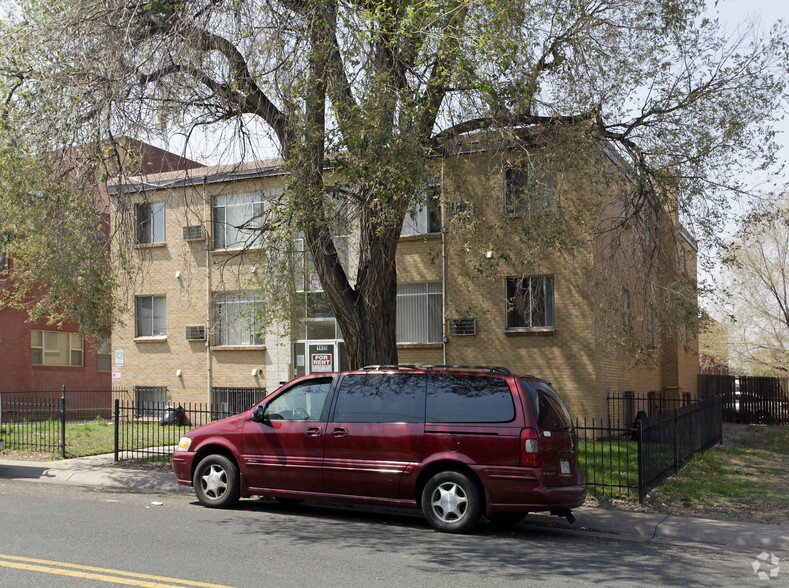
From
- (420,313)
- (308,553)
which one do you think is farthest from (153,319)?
(308,553)

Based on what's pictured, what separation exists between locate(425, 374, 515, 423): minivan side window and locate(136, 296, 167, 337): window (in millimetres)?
16441

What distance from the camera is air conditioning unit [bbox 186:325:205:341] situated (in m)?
23.0

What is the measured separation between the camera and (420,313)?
66.9 ft

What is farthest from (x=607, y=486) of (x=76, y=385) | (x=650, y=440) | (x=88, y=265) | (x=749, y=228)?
(x=76, y=385)

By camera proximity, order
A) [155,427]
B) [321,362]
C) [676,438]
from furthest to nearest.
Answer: [321,362]
[155,427]
[676,438]

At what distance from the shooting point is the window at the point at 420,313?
66.3 feet

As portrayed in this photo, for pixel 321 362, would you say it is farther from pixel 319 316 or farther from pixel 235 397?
pixel 235 397

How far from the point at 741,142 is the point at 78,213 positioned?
10.5 meters

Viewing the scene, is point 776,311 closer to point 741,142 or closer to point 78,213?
point 741,142

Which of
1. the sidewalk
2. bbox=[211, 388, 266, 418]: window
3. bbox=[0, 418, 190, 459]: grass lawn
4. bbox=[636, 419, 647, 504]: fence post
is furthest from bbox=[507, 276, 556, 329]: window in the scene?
the sidewalk

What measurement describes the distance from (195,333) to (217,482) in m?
13.5

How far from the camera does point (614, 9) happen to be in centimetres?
1255

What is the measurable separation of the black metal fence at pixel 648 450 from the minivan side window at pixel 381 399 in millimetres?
2178

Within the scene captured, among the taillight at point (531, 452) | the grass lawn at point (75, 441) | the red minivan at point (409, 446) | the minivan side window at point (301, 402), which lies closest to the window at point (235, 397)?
the grass lawn at point (75, 441)
